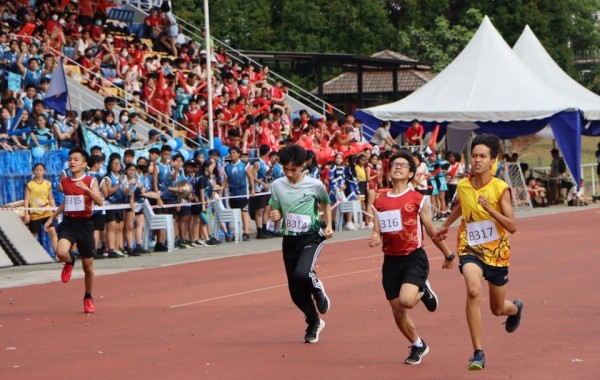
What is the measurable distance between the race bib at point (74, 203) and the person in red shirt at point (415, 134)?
22677 mm

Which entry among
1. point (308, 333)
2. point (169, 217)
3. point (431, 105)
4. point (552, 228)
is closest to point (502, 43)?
point (431, 105)

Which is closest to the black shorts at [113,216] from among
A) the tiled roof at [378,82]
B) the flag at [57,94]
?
the flag at [57,94]

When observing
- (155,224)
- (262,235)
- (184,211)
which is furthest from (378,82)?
(155,224)

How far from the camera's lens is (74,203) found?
15492 millimetres

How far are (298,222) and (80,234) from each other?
3.85 metres

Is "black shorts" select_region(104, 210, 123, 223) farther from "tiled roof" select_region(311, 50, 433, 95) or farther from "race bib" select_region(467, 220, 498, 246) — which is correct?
"tiled roof" select_region(311, 50, 433, 95)

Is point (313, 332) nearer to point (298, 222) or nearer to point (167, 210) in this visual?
point (298, 222)

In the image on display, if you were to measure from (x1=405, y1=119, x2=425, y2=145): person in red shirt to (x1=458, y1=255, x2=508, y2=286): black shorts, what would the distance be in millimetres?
26787

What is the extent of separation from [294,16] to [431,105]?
19839 millimetres

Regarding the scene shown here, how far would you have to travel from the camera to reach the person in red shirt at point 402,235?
1100cm

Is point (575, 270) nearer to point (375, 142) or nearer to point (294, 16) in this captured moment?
point (375, 142)

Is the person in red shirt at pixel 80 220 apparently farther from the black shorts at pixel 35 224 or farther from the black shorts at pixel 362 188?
the black shorts at pixel 362 188

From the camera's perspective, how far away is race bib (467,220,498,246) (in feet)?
34.9

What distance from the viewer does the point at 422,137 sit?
3816cm
